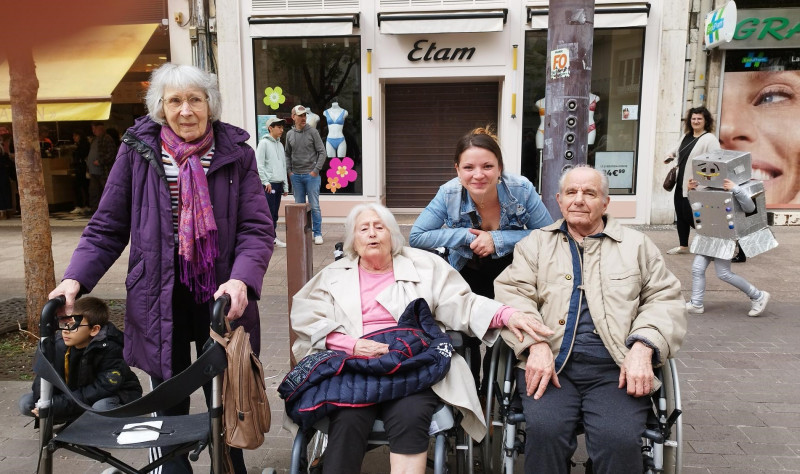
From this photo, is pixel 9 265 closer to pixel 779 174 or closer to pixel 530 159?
pixel 530 159

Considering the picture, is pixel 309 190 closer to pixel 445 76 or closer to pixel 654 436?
pixel 445 76

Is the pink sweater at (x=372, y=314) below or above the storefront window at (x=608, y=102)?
below

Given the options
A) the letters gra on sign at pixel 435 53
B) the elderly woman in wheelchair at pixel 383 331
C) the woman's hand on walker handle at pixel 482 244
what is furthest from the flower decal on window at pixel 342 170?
the woman's hand on walker handle at pixel 482 244

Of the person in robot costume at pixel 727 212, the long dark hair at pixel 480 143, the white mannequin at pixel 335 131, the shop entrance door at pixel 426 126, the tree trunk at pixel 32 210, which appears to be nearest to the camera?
the long dark hair at pixel 480 143

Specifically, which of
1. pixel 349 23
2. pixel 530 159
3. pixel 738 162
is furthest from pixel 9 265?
pixel 738 162

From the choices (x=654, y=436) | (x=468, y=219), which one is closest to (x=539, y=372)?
(x=654, y=436)

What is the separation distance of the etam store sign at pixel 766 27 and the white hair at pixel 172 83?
9.86 m

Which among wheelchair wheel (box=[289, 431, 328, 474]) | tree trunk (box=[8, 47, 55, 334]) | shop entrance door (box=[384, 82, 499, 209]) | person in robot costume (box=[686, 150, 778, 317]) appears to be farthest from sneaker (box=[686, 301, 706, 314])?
shop entrance door (box=[384, 82, 499, 209])

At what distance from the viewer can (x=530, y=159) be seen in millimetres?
10766

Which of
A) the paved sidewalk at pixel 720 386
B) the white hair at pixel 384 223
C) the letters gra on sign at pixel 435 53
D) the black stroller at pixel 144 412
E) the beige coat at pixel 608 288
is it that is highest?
the letters gra on sign at pixel 435 53

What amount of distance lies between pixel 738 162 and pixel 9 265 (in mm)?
8611

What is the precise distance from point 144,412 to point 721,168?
16.5 ft

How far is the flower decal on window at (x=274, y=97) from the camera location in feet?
35.5

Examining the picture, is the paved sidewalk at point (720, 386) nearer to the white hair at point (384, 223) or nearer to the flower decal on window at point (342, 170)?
the white hair at point (384, 223)
